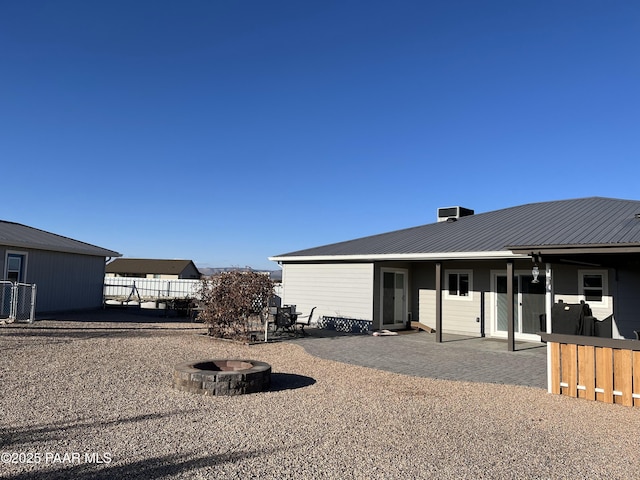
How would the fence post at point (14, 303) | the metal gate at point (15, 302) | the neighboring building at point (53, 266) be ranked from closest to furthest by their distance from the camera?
1. the fence post at point (14, 303)
2. the metal gate at point (15, 302)
3. the neighboring building at point (53, 266)

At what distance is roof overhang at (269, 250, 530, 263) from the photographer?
11.8 m

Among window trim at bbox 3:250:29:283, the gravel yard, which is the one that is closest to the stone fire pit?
the gravel yard

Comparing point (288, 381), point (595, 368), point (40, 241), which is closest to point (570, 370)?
point (595, 368)

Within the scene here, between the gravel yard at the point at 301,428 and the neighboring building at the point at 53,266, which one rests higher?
the neighboring building at the point at 53,266

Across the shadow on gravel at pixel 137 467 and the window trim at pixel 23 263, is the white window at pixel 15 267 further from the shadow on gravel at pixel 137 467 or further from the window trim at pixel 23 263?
the shadow on gravel at pixel 137 467

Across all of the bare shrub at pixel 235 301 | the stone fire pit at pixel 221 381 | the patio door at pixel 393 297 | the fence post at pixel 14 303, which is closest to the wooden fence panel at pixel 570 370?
the stone fire pit at pixel 221 381

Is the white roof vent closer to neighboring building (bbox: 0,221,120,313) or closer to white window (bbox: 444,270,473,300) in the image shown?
white window (bbox: 444,270,473,300)

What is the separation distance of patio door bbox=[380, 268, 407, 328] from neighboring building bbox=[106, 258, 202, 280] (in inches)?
1425

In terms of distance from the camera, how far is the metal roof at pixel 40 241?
52.4 feet

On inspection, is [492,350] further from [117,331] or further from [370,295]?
[117,331]

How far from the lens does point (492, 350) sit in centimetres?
1177

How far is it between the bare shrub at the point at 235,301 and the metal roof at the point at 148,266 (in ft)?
127

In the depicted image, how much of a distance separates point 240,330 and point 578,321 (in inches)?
333

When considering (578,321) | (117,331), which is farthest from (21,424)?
(117,331)
